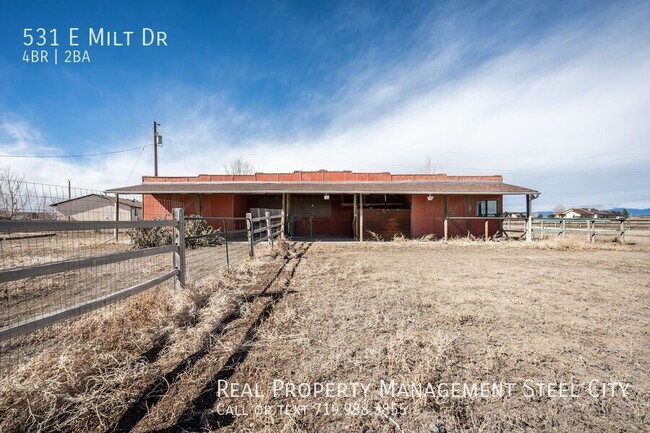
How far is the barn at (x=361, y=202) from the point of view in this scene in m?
14.7

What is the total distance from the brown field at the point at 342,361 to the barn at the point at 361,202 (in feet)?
31.9

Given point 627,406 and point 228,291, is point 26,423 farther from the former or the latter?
point 627,406

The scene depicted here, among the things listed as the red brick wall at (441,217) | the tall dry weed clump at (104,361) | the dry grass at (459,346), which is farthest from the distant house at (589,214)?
the tall dry weed clump at (104,361)

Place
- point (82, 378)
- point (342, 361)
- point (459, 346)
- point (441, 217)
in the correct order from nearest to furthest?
point (82, 378), point (342, 361), point (459, 346), point (441, 217)

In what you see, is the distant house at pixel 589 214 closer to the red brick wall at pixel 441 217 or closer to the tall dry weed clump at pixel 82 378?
the red brick wall at pixel 441 217

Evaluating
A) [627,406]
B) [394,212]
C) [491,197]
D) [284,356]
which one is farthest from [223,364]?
[491,197]

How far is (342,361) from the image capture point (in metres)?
2.56

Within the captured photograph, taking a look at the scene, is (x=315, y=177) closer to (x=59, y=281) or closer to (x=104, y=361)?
(x=59, y=281)

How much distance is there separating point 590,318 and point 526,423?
2.88 meters

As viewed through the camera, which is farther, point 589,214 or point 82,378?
point 589,214

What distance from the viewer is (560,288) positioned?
5.22 meters

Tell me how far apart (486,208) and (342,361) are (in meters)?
16.1

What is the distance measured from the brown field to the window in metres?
11.6

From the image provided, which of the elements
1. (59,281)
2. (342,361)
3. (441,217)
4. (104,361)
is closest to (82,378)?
(104,361)
